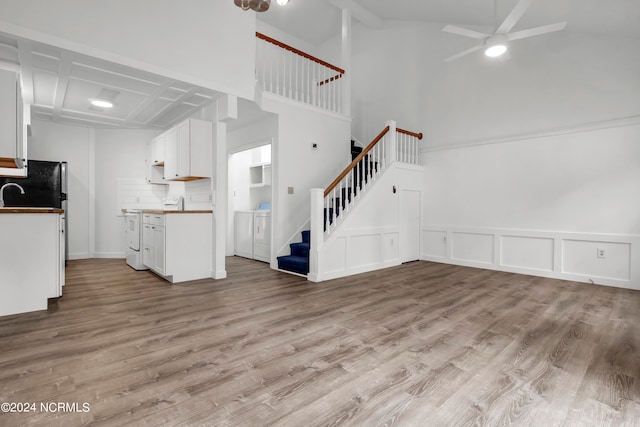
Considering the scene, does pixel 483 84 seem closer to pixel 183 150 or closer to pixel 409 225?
pixel 409 225

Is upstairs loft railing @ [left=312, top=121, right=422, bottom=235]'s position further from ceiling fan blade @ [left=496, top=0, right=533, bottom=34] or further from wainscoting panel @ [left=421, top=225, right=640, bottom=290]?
ceiling fan blade @ [left=496, top=0, right=533, bottom=34]

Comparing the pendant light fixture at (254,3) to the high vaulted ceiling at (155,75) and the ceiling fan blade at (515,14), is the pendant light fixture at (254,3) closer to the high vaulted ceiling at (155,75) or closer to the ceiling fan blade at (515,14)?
the high vaulted ceiling at (155,75)

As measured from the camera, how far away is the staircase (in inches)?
187

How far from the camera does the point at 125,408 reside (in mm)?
1604

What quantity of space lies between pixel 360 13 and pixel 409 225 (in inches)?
184

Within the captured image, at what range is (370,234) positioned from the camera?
Result: 515 centimetres

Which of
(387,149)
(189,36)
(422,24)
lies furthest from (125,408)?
(422,24)

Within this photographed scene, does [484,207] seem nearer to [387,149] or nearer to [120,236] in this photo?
[387,149]

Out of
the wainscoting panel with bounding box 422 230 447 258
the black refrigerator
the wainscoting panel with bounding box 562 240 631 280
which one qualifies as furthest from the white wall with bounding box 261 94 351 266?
the wainscoting panel with bounding box 562 240 631 280

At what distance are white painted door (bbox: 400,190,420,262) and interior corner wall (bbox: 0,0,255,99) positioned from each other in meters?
3.36

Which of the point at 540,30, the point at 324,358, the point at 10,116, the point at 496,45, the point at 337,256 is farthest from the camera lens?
the point at 337,256

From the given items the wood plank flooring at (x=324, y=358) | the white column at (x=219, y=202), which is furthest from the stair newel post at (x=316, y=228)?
the white column at (x=219, y=202)

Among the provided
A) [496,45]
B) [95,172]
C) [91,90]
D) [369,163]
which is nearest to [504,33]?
[496,45]

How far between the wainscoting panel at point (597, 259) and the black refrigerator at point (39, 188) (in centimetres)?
837
